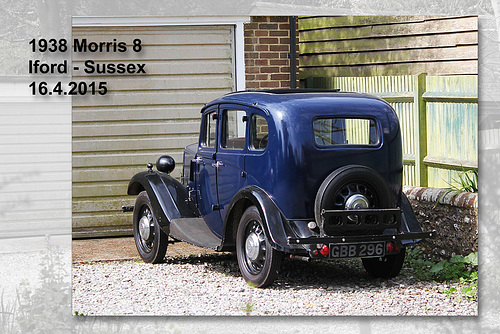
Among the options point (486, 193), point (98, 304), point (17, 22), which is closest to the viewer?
point (98, 304)

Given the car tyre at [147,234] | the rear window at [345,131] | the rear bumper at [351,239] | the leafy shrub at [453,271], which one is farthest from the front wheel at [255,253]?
the leafy shrub at [453,271]

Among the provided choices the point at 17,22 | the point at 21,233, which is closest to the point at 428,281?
the point at 21,233

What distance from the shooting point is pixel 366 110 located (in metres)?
5.92

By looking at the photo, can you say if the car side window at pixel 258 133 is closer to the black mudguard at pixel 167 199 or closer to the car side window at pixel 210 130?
the car side window at pixel 210 130

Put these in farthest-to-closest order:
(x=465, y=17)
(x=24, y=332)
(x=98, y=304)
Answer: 1. (x=465, y=17)
2. (x=98, y=304)
3. (x=24, y=332)

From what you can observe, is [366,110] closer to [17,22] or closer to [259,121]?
[259,121]

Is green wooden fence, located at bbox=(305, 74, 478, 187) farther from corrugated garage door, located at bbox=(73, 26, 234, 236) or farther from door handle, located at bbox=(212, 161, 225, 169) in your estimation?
door handle, located at bbox=(212, 161, 225, 169)

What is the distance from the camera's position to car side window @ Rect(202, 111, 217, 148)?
266 inches

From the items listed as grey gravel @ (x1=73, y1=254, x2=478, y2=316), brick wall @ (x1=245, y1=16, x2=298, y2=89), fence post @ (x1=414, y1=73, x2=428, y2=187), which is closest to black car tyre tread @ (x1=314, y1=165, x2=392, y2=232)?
grey gravel @ (x1=73, y1=254, x2=478, y2=316)

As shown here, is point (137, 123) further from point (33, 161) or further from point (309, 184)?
point (309, 184)

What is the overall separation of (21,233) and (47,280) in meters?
2.66

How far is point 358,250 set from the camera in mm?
5621

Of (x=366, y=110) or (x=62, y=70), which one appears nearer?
(x=366, y=110)

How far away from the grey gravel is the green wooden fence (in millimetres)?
1372
